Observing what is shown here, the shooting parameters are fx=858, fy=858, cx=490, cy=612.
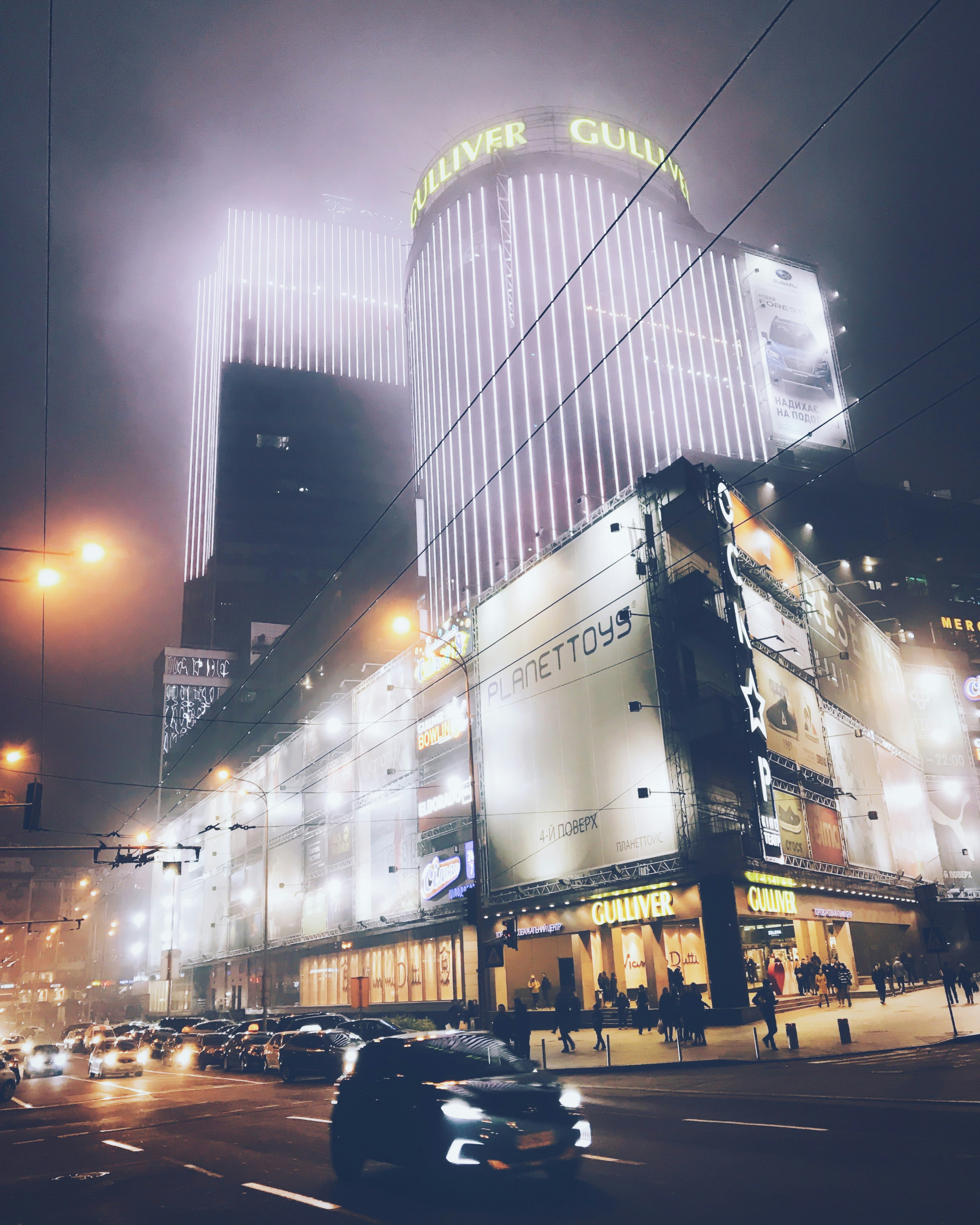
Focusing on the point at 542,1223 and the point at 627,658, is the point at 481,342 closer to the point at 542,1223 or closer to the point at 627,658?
the point at 627,658

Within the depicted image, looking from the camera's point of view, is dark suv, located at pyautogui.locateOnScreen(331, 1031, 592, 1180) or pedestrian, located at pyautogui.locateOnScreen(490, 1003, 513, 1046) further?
pedestrian, located at pyautogui.locateOnScreen(490, 1003, 513, 1046)

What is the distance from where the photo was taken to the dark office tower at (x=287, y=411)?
13075cm

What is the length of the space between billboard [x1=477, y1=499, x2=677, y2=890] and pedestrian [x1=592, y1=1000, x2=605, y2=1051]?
5140 millimetres

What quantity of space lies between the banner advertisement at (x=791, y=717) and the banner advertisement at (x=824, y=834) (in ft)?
5.73

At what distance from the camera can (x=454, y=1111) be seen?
8164 millimetres

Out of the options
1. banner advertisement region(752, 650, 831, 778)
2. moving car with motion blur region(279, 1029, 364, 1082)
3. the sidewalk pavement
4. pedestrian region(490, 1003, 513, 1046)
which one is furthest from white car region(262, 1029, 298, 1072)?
banner advertisement region(752, 650, 831, 778)

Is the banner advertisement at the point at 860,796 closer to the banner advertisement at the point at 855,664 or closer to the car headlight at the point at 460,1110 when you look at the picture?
the banner advertisement at the point at 855,664

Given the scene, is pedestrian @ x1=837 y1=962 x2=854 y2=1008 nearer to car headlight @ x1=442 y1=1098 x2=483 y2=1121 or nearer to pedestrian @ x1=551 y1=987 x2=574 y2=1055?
pedestrian @ x1=551 y1=987 x2=574 y2=1055

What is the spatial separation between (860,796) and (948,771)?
20.8 metres

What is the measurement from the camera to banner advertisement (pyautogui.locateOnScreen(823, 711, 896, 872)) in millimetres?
42344

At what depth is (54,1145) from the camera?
1358cm

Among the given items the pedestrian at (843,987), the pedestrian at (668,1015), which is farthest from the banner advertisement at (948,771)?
the pedestrian at (668,1015)

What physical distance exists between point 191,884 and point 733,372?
74.9 m

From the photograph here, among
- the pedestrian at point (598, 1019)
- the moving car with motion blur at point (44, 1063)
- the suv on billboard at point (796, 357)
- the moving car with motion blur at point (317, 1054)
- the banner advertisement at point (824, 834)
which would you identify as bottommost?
the moving car with motion blur at point (44, 1063)
